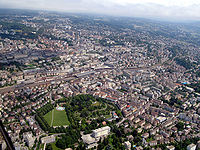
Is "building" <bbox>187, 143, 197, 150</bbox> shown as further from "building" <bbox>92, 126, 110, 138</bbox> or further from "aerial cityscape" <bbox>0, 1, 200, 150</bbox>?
"building" <bbox>92, 126, 110, 138</bbox>

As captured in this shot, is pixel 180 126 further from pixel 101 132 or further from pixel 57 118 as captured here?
pixel 57 118

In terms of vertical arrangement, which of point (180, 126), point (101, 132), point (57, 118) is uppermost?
point (101, 132)

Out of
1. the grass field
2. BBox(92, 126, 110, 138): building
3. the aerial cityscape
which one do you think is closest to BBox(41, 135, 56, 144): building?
the aerial cityscape

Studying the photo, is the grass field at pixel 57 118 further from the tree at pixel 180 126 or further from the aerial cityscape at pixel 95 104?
the tree at pixel 180 126

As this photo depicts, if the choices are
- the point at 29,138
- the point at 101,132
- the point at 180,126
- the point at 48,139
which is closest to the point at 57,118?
the point at 48,139

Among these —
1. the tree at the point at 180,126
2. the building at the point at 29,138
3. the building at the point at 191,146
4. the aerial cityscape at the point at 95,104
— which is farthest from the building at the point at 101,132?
the tree at the point at 180,126
